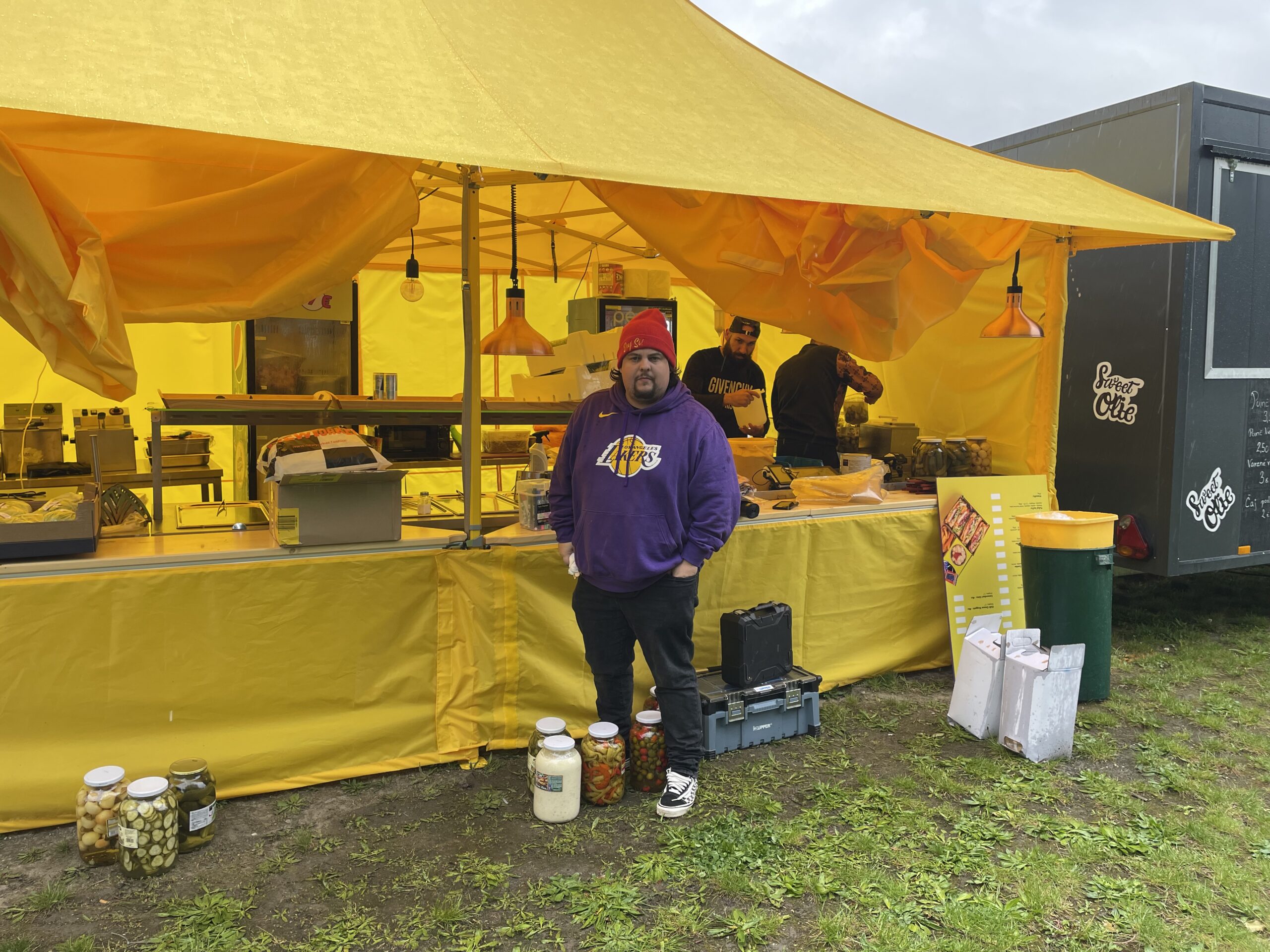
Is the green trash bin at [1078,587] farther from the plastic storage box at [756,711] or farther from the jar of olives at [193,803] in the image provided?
the jar of olives at [193,803]

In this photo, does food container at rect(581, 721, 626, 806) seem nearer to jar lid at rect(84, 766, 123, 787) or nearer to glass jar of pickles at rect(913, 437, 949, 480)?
jar lid at rect(84, 766, 123, 787)

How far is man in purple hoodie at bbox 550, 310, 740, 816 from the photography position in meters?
3.33

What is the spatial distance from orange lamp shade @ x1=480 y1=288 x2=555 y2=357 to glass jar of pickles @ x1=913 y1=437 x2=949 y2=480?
2371 mm

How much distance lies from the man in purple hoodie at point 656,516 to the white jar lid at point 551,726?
351mm

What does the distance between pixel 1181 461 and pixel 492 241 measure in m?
5.41

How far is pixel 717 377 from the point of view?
6.17 meters

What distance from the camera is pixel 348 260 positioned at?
143 inches

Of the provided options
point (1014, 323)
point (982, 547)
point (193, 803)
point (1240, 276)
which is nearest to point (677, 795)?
point (193, 803)

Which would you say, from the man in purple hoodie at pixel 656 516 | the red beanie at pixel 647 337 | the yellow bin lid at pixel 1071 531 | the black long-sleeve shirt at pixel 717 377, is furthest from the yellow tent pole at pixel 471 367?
the yellow bin lid at pixel 1071 531

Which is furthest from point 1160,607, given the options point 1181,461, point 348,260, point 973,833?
point 348,260

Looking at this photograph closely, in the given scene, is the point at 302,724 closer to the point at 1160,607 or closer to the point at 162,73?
the point at 162,73

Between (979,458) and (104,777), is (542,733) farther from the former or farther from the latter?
(979,458)

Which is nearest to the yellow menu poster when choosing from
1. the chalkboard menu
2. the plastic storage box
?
the plastic storage box

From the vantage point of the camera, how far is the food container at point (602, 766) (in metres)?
3.46
